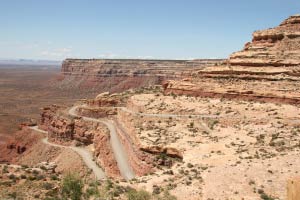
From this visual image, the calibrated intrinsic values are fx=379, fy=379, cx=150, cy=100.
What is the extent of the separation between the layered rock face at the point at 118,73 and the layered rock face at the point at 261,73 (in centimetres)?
9310

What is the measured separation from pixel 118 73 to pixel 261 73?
123821 millimetres

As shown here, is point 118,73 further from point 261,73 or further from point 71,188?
point 71,188

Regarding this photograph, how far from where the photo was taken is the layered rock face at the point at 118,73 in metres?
146

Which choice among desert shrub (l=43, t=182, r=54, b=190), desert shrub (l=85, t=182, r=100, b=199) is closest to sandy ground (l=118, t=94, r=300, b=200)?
desert shrub (l=85, t=182, r=100, b=199)

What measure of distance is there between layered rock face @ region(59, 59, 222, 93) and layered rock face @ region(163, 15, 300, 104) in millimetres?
93101

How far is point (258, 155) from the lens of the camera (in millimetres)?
24312

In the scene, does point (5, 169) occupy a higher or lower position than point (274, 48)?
lower

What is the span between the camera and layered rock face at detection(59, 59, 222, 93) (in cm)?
14638

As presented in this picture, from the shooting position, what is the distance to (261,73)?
40188 millimetres

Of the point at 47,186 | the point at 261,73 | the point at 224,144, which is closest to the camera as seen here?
the point at 47,186

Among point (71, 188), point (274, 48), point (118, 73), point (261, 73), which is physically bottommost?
point (118, 73)

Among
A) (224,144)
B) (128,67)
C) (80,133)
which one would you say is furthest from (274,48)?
(128,67)

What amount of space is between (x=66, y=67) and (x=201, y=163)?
169 m

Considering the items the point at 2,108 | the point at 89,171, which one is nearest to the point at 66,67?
the point at 2,108
